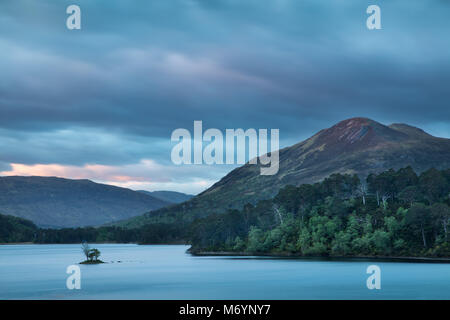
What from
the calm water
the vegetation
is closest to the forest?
the vegetation

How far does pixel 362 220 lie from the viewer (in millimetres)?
163625

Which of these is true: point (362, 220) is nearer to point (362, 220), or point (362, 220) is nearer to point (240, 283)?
point (362, 220)

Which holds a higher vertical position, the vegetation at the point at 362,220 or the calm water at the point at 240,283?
the vegetation at the point at 362,220

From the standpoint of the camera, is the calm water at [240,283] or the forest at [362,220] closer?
the calm water at [240,283]

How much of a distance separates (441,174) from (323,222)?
4378 centimetres

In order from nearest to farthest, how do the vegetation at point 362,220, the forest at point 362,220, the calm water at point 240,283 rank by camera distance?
the calm water at point 240,283 < the forest at point 362,220 < the vegetation at point 362,220

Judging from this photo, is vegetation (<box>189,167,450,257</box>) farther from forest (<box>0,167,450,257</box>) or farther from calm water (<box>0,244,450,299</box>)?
calm water (<box>0,244,450,299</box>)

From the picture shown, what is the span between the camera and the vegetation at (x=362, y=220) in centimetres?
14738

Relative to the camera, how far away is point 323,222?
171m

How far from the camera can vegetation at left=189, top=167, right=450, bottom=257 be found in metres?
147

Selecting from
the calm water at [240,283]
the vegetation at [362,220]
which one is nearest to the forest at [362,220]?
the vegetation at [362,220]

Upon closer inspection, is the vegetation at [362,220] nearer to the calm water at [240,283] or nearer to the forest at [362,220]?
the forest at [362,220]
